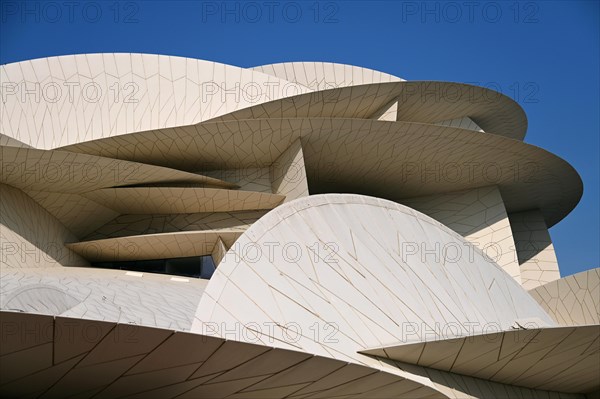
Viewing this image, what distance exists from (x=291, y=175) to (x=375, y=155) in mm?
3817

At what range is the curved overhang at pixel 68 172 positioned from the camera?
1684cm

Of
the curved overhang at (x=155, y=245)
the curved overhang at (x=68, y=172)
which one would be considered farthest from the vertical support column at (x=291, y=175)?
the curved overhang at (x=68, y=172)

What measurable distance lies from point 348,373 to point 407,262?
4.20 metres

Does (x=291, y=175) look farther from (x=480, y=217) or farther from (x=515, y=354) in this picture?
(x=515, y=354)

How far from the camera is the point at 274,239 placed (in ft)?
30.2

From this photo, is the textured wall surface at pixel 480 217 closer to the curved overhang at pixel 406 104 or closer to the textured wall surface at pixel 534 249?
the textured wall surface at pixel 534 249

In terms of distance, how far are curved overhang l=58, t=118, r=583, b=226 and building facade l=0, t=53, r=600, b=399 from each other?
9cm

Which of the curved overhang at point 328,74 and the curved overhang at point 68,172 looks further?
the curved overhang at point 328,74

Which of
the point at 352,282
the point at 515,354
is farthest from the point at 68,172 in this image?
the point at 515,354

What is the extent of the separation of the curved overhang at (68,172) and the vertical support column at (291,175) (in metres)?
3.24

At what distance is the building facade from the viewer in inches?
263

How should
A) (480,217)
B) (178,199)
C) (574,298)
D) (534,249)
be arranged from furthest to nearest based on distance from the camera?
(534,249) < (480,217) < (178,199) < (574,298)

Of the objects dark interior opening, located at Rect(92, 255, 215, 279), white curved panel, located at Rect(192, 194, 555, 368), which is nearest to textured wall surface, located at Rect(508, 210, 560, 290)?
dark interior opening, located at Rect(92, 255, 215, 279)

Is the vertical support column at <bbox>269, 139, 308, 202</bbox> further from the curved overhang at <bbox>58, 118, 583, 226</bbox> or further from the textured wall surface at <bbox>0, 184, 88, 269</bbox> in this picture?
the textured wall surface at <bbox>0, 184, 88, 269</bbox>
